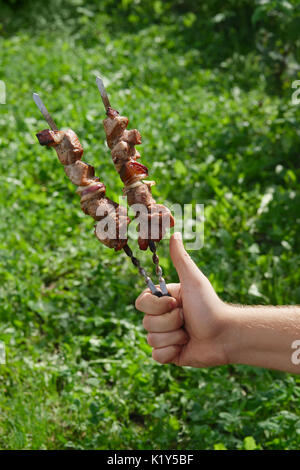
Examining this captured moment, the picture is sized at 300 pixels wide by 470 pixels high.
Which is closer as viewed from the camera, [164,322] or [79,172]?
[79,172]

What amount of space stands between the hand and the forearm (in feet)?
0.12

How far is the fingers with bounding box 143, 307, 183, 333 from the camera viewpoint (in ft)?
6.70

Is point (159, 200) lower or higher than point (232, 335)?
higher

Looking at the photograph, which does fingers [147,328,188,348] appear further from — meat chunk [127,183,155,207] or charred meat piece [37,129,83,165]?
charred meat piece [37,129,83,165]

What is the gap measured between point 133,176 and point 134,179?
1 cm

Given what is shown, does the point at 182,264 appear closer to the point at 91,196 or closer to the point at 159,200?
the point at 91,196

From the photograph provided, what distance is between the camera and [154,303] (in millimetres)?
1998

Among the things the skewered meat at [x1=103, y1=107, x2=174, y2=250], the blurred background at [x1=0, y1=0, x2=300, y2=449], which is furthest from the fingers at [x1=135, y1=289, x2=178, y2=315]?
the blurred background at [x1=0, y1=0, x2=300, y2=449]

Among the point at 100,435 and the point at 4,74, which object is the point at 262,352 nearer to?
the point at 100,435

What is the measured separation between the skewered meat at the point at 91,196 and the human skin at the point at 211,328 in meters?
0.32

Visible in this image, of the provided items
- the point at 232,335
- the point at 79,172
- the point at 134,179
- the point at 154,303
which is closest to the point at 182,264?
the point at 154,303

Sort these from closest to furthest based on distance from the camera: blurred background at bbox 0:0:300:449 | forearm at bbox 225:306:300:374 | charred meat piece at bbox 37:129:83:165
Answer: charred meat piece at bbox 37:129:83:165 → forearm at bbox 225:306:300:374 → blurred background at bbox 0:0:300:449

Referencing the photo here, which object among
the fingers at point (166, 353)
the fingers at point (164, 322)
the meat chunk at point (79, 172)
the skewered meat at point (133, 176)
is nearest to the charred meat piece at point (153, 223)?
the skewered meat at point (133, 176)

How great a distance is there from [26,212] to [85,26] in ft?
14.3
